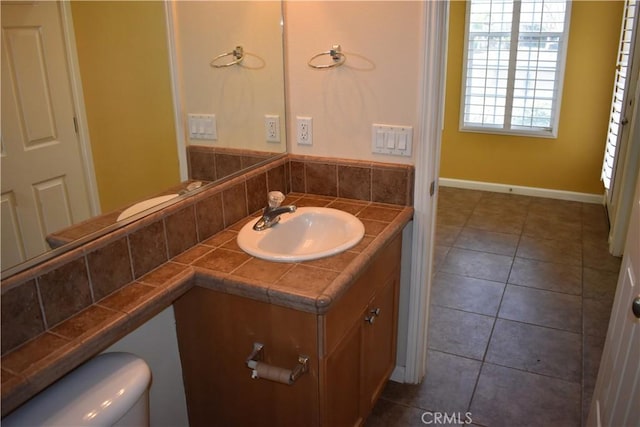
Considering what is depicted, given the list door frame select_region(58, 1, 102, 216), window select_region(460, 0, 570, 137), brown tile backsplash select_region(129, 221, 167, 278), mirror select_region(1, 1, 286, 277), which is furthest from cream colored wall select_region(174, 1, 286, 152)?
window select_region(460, 0, 570, 137)

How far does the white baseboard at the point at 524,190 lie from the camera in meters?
4.87

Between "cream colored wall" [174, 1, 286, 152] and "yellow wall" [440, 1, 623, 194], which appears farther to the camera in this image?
"yellow wall" [440, 1, 623, 194]

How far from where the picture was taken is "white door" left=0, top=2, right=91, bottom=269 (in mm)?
1165

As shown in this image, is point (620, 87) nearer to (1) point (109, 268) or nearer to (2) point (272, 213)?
(2) point (272, 213)

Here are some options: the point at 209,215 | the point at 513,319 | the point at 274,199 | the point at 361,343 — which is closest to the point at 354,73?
the point at 274,199

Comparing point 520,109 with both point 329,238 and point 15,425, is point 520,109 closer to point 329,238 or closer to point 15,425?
point 329,238

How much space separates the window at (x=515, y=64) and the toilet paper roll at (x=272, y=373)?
4.11 metres

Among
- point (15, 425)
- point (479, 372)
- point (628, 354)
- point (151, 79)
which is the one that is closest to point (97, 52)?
point (151, 79)

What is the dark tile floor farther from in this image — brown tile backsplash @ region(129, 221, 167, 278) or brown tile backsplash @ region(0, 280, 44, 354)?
brown tile backsplash @ region(0, 280, 44, 354)

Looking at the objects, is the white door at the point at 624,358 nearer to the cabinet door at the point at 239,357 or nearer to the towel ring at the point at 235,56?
the cabinet door at the point at 239,357

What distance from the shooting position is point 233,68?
210cm

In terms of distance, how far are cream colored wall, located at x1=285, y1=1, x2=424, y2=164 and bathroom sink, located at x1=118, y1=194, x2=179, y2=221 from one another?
78 cm

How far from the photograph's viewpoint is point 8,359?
1192mm

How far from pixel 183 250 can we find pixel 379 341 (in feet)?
2.85
